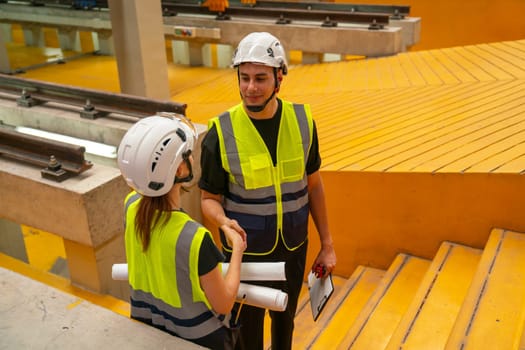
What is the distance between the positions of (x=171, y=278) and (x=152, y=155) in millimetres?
430

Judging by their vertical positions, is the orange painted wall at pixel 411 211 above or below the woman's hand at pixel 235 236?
below

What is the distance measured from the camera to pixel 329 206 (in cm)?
381

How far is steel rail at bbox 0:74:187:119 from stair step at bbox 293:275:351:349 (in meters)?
1.76

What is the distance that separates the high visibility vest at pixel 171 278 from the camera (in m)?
1.65

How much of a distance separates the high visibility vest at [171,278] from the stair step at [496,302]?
1308mm

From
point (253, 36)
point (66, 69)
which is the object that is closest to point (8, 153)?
point (253, 36)

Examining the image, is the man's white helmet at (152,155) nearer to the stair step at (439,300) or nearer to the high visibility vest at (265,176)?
the high visibility vest at (265,176)

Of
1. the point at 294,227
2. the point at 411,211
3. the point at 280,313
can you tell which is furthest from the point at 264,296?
→ the point at 411,211

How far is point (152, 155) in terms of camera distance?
5.31 feet

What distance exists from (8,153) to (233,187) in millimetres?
1832

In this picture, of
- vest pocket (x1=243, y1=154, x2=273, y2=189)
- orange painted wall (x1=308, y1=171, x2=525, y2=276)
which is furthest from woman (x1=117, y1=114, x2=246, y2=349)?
orange painted wall (x1=308, y1=171, x2=525, y2=276)

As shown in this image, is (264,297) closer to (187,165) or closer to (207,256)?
(207,256)

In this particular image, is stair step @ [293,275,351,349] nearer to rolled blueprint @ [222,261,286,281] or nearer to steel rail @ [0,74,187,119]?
rolled blueprint @ [222,261,286,281]

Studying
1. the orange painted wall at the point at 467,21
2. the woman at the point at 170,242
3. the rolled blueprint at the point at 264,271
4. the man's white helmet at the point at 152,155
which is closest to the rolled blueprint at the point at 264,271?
the rolled blueprint at the point at 264,271
